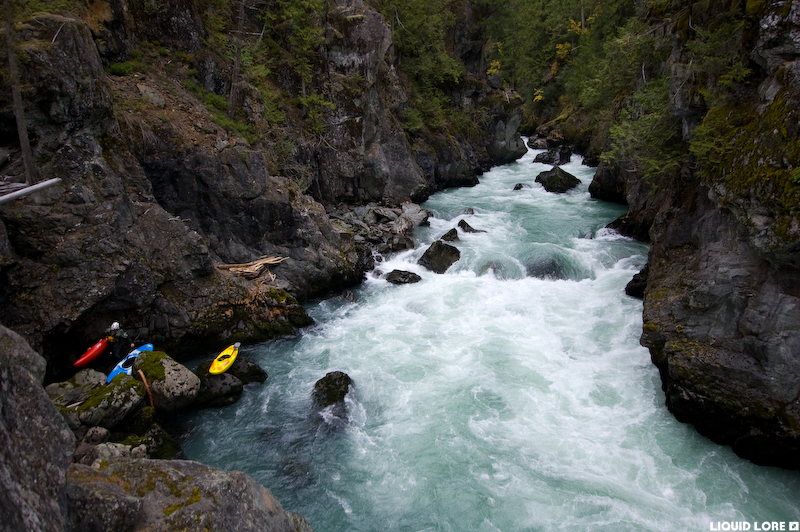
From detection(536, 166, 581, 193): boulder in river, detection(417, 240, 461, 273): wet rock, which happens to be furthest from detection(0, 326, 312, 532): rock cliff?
detection(536, 166, 581, 193): boulder in river

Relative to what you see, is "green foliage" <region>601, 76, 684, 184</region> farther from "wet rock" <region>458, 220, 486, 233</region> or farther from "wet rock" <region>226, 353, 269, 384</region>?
"wet rock" <region>226, 353, 269, 384</region>

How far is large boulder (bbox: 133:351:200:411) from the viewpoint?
8797mm

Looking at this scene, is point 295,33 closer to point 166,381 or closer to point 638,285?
point 166,381

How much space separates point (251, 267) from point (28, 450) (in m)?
10.2

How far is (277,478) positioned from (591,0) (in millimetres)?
41870

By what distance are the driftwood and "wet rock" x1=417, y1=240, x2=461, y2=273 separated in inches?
234

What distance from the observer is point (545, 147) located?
37656 mm

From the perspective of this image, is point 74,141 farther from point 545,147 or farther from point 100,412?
point 545,147

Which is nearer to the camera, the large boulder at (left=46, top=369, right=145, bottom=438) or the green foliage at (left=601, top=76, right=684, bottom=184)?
the large boulder at (left=46, top=369, right=145, bottom=438)

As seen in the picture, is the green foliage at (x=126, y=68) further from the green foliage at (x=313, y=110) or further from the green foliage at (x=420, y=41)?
the green foliage at (x=420, y=41)

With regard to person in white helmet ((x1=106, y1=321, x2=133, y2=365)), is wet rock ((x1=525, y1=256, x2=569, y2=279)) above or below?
below

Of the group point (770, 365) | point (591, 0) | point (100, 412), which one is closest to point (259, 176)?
point (100, 412)

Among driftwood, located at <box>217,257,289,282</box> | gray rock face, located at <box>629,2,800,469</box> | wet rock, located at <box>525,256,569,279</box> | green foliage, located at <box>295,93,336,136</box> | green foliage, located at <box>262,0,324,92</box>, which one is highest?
green foliage, located at <box>262,0,324,92</box>

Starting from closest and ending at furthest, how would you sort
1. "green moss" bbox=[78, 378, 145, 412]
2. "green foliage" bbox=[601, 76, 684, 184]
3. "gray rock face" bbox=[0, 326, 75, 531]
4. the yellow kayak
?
"gray rock face" bbox=[0, 326, 75, 531]
"green moss" bbox=[78, 378, 145, 412]
the yellow kayak
"green foliage" bbox=[601, 76, 684, 184]
